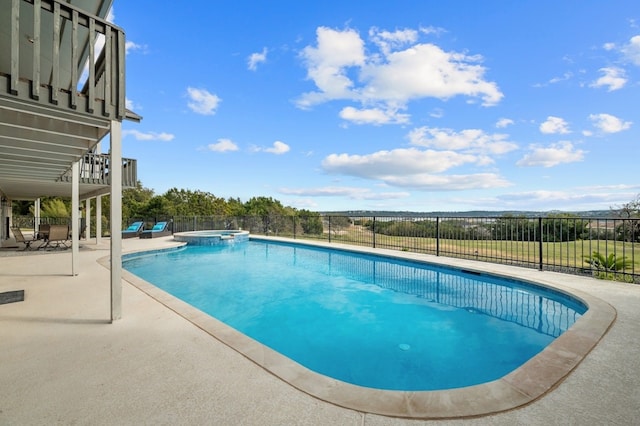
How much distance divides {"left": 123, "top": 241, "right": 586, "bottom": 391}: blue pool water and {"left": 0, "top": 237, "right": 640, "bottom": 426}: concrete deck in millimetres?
982

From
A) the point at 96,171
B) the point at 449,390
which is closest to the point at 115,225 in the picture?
the point at 449,390

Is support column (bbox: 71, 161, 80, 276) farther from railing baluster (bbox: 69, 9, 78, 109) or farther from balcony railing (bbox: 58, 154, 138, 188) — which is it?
balcony railing (bbox: 58, 154, 138, 188)

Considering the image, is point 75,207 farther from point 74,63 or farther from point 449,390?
point 449,390

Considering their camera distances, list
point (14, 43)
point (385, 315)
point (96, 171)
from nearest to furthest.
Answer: point (14, 43) → point (385, 315) → point (96, 171)

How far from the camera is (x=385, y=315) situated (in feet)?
15.9

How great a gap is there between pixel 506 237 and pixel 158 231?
15.7 m

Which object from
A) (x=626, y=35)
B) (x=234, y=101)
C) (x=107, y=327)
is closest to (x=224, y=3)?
(x=234, y=101)

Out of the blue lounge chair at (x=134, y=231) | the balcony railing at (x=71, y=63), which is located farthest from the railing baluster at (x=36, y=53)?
the blue lounge chair at (x=134, y=231)

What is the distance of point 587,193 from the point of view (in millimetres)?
16438

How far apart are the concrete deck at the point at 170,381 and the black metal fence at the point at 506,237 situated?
3040mm

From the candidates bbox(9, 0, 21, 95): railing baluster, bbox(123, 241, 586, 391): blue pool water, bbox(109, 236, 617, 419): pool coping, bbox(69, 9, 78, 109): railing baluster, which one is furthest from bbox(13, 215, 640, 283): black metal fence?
bbox(9, 0, 21, 95): railing baluster

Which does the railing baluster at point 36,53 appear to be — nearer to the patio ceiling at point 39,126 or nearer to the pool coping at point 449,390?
the patio ceiling at point 39,126

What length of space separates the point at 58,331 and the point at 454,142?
1601cm

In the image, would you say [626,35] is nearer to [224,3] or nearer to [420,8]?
[420,8]
